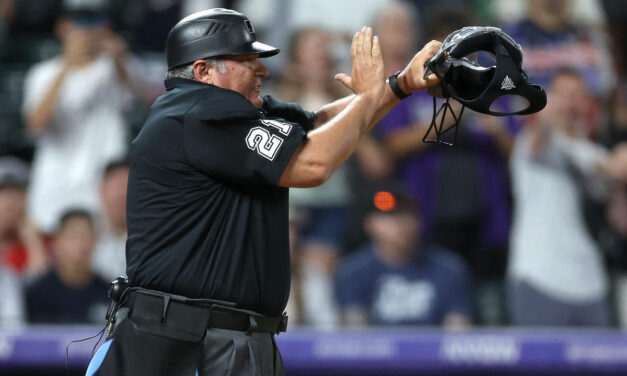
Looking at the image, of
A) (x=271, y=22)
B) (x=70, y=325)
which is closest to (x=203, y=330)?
(x=70, y=325)

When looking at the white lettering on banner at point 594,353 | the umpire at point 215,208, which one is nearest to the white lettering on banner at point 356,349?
the white lettering on banner at point 594,353

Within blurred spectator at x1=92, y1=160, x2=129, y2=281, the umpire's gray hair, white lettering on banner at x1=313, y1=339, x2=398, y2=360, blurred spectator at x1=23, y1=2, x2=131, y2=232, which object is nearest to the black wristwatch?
the umpire's gray hair

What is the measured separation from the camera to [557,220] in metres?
6.05

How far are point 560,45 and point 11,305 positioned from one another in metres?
4.06

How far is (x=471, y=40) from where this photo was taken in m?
2.97

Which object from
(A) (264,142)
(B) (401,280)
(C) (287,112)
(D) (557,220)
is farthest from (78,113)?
(A) (264,142)

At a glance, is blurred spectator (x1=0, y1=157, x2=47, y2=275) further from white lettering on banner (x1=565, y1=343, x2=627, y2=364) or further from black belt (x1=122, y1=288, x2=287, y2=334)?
black belt (x1=122, y1=288, x2=287, y2=334)

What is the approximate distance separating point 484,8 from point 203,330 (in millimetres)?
4295

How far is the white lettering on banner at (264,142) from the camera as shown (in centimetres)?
274

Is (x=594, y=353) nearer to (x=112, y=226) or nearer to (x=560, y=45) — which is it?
(x=560, y=45)

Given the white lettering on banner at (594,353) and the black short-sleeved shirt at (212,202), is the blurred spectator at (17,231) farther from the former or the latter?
the black short-sleeved shirt at (212,202)

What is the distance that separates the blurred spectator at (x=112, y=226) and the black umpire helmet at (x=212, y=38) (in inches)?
135

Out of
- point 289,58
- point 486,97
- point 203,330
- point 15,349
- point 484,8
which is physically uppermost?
point 484,8

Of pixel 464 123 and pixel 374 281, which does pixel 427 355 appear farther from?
pixel 464 123
